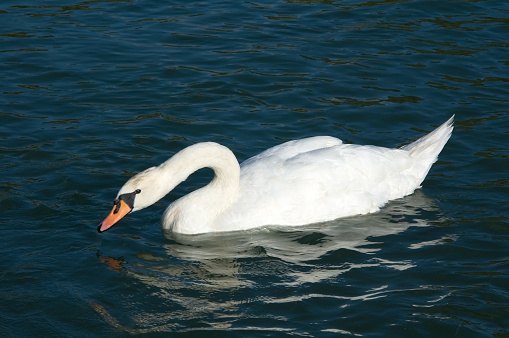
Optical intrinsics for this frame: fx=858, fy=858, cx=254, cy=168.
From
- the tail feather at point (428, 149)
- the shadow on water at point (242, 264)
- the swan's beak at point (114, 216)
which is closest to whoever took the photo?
the shadow on water at point (242, 264)

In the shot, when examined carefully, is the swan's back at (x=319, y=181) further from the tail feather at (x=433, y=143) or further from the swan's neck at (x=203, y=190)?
the swan's neck at (x=203, y=190)

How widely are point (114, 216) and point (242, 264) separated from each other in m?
1.45

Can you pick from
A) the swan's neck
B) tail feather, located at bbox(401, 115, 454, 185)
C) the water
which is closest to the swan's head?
the swan's neck

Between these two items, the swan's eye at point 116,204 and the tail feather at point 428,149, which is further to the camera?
the tail feather at point 428,149

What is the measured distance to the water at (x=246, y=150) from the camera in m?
8.05

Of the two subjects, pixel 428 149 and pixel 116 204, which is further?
pixel 428 149

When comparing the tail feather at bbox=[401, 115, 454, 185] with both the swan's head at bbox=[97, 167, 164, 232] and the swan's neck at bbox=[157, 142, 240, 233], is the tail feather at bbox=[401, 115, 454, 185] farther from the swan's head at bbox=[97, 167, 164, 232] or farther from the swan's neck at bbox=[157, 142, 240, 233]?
the swan's head at bbox=[97, 167, 164, 232]

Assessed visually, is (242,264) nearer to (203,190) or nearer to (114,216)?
(203,190)

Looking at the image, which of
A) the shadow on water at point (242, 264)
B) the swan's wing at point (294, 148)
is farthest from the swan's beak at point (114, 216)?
the swan's wing at point (294, 148)

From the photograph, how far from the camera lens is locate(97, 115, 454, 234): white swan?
30.6 feet

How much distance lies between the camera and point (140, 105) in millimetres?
12820

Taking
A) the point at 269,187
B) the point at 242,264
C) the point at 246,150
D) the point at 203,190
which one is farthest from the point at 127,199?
the point at 246,150

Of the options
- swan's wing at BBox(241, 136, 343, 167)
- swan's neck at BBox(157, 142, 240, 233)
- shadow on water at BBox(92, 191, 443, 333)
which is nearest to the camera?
shadow on water at BBox(92, 191, 443, 333)

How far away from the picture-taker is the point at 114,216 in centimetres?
907
